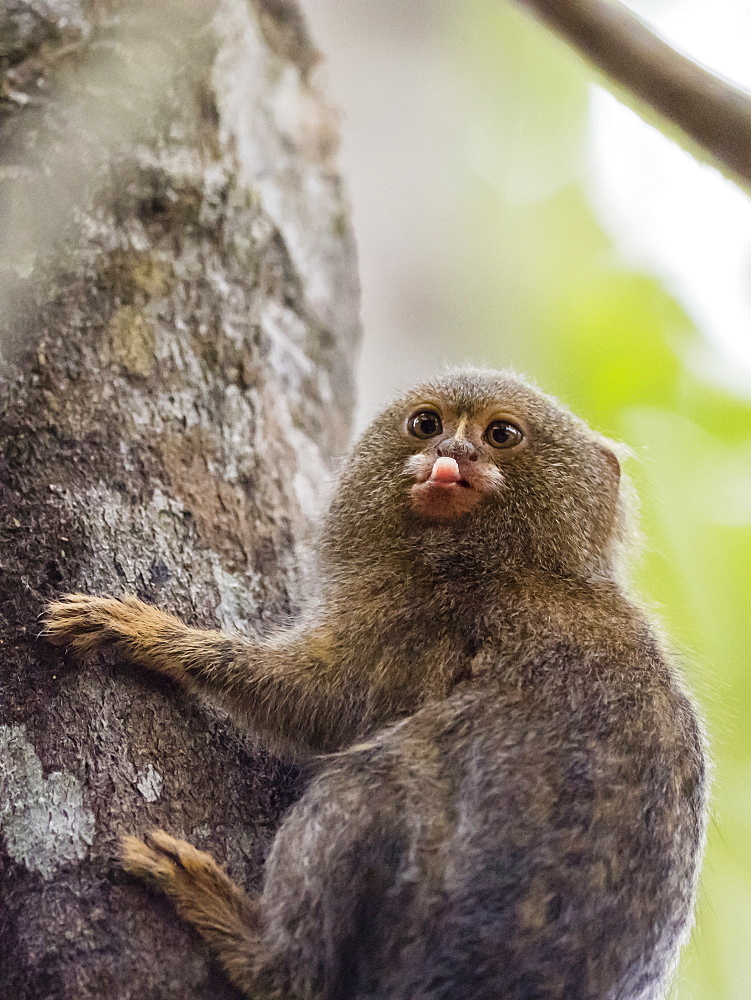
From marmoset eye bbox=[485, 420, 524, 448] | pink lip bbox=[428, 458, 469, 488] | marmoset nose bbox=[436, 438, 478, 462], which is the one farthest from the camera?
marmoset eye bbox=[485, 420, 524, 448]

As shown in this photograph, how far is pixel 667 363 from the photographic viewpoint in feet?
17.0

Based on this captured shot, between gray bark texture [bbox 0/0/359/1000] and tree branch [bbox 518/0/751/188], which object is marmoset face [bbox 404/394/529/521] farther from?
tree branch [bbox 518/0/751/188]

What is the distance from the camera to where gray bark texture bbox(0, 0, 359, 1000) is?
232 centimetres

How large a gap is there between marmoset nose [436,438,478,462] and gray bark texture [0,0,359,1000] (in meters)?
0.67

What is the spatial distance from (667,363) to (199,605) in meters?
3.17

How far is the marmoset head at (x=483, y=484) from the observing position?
3.30m

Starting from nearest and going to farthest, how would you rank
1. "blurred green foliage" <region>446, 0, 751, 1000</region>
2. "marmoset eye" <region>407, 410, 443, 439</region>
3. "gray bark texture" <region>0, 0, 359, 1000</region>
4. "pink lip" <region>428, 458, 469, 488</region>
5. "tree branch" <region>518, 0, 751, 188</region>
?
"tree branch" <region>518, 0, 751, 188</region>, "gray bark texture" <region>0, 0, 359, 1000</region>, "pink lip" <region>428, 458, 469, 488</region>, "marmoset eye" <region>407, 410, 443, 439</region>, "blurred green foliage" <region>446, 0, 751, 1000</region>

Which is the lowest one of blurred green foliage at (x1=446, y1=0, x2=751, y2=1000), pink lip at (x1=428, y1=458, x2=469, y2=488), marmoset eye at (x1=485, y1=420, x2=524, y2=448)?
Result: pink lip at (x1=428, y1=458, x2=469, y2=488)

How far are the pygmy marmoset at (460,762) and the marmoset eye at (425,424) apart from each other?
0.70ft

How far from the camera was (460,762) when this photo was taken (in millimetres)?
2602

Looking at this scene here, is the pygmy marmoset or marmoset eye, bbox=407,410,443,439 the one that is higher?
marmoset eye, bbox=407,410,443,439

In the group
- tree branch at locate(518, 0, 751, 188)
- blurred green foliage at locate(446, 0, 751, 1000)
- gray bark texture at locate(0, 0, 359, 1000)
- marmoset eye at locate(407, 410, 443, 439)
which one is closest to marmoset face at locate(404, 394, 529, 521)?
marmoset eye at locate(407, 410, 443, 439)

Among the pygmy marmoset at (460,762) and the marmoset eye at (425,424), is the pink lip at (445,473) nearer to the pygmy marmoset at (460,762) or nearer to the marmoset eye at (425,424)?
the pygmy marmoset at (460,762)

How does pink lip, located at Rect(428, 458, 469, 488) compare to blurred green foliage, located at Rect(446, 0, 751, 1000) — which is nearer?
pink lip, located at Rect(428, 458, 469, 488)
